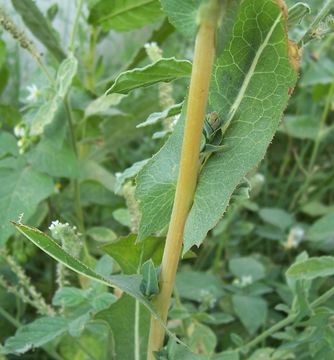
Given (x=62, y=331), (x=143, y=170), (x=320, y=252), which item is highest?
(x=143, y=170)

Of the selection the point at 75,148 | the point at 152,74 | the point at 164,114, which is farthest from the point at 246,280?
the point at 152,74

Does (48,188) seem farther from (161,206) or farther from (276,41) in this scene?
(276,41)

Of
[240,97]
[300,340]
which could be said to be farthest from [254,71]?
[300,340]

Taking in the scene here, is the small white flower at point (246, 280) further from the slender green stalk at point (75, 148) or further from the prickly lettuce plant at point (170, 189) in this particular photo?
the slender green stalk at point (75, 148)

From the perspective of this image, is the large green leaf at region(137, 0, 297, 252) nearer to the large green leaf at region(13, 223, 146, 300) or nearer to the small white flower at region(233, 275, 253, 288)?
the large green leaf at region(13, 223, 146, 300)

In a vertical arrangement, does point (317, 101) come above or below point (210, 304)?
above

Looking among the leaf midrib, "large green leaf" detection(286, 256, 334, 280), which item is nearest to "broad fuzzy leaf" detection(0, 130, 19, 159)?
"large green leaf" detection(286, 256, 334, 280)

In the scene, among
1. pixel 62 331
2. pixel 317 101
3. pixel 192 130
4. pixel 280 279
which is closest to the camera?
pixel 192 130

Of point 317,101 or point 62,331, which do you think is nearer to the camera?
point 62,331
